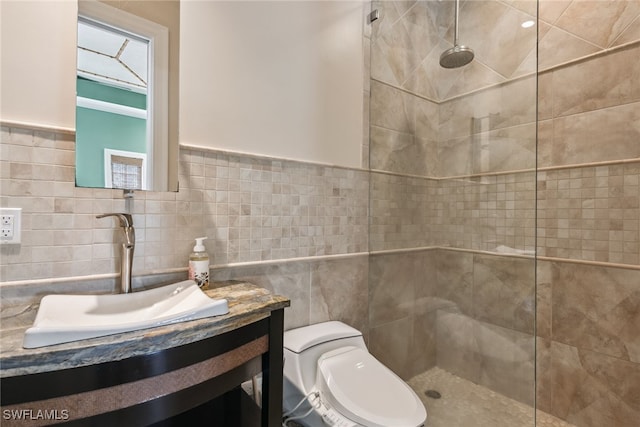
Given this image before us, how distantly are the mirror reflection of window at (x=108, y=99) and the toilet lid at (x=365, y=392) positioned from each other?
1.01 meters

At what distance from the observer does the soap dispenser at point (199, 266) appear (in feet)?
3.51

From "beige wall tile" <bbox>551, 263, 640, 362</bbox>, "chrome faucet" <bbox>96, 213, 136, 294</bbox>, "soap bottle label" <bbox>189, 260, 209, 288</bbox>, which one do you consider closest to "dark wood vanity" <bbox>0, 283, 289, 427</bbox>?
"soap bottle label" <bbox>189, 260, 209, 288</bbox>

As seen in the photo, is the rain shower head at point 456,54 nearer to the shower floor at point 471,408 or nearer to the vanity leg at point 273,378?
the vanity leg at point 273,378

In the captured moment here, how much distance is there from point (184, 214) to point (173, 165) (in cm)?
18

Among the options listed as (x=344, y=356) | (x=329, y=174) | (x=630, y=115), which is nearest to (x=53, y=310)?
(x=344, y=356)

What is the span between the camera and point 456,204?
1.76 metres

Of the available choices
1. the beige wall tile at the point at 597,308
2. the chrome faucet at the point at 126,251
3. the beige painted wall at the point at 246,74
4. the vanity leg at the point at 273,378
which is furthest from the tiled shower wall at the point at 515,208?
the chrome faucet at the point at 126,251

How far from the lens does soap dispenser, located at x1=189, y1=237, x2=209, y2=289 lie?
107cm

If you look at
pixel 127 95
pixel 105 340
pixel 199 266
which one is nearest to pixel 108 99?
pixel 127 95

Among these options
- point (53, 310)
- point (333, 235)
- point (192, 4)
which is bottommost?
point (53, 310)

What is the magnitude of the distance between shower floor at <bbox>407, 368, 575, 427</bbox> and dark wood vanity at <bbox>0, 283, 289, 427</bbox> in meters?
1.08

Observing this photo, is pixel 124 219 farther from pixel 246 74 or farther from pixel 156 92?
pixel 246 74

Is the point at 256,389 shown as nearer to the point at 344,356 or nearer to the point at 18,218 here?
the point at 344,356

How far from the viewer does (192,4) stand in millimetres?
1155
